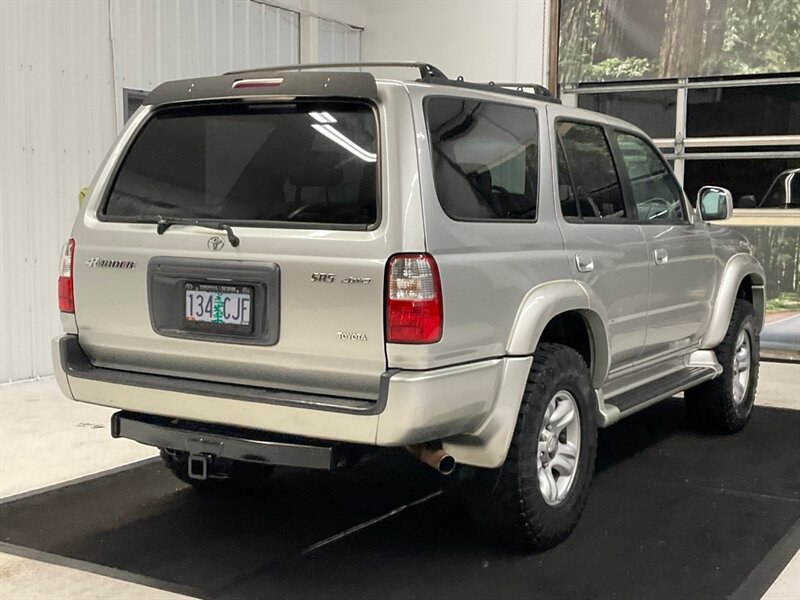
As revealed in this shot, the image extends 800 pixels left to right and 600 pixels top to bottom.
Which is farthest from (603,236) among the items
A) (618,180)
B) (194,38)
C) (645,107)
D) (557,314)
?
(645,107)

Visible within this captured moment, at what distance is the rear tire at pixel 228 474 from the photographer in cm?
390

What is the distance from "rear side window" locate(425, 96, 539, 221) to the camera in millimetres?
3000

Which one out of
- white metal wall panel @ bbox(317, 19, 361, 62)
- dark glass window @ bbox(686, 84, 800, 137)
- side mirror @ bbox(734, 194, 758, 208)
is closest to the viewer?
dark glass window @ bbox(686, 84, 800, 137)

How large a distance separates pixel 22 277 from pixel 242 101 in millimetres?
4235

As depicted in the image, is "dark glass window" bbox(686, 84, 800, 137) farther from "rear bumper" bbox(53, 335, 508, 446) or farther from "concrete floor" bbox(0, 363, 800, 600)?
"rear bumper" bbox(53, 335, 508, 446)

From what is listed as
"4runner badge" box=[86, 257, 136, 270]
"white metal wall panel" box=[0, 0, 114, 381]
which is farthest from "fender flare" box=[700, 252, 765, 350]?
"white metal wall panel" box=[0, 0, 114, 381]

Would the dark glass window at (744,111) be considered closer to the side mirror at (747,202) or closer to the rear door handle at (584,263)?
the side mirror at (747,202)

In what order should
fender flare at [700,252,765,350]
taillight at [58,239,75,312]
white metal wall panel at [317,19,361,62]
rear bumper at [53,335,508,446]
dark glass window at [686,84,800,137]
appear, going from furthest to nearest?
white metal wall panel at [317,19,361,62]
dark glass window at [686,84,800,137]
fender flare at [700,252,765,350]
taillight at [58,239,75,312]
rear bumper at [53,335,508,446]

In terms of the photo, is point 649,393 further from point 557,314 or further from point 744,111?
point 744,111

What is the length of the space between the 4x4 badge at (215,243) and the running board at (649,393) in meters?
1.72

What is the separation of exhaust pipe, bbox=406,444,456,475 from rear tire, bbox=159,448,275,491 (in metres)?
1.10

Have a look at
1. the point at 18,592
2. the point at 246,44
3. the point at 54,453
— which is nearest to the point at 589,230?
the point at 18,592

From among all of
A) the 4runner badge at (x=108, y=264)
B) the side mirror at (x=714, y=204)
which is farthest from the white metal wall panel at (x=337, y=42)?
the 4runner badge at (x=108, y=264)

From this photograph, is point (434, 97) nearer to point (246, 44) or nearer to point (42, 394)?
point (42, 394)
